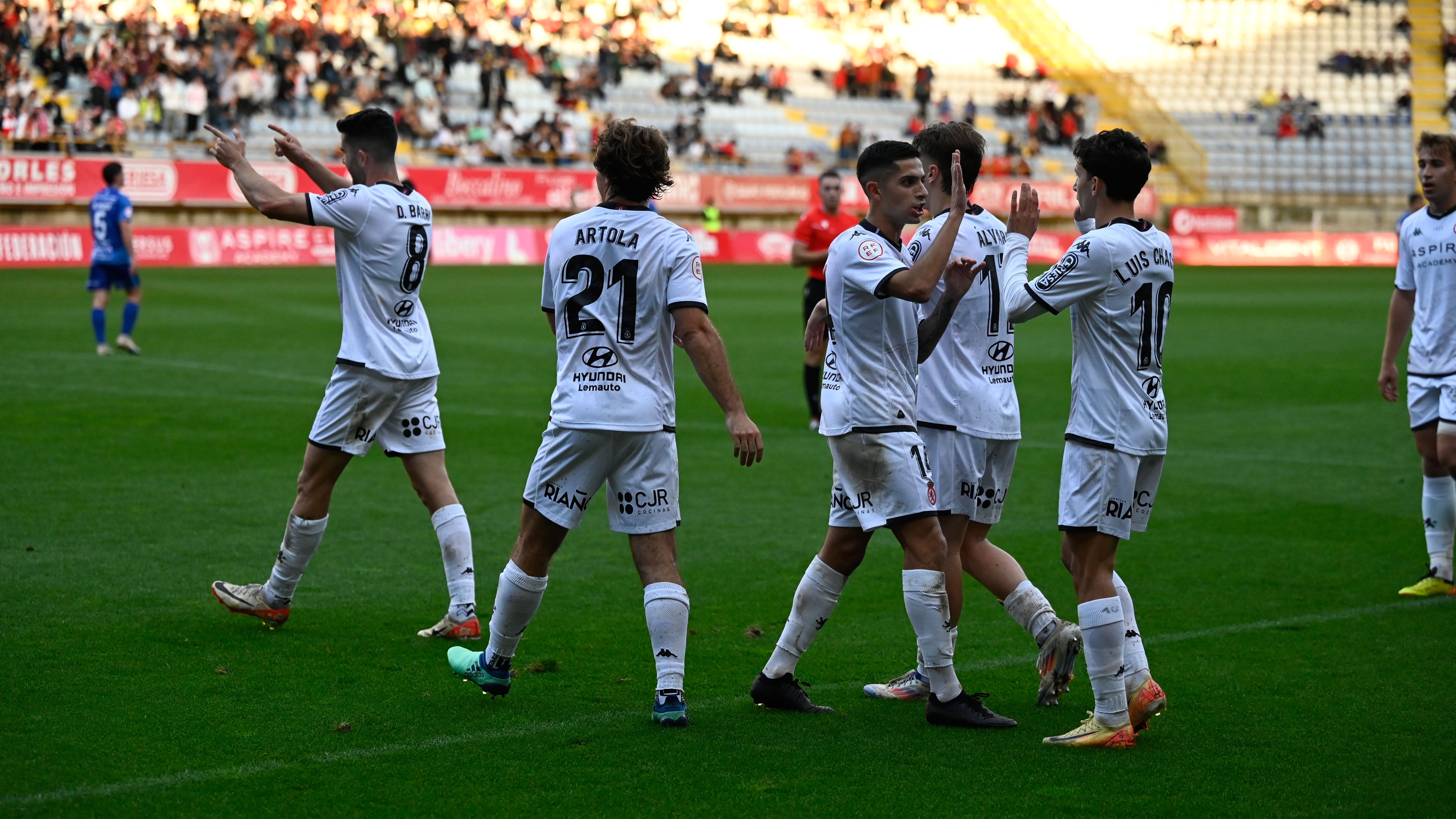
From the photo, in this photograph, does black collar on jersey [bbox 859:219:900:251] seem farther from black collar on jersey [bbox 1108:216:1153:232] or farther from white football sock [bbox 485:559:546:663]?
white football sock [bbox 485:559:546:663]

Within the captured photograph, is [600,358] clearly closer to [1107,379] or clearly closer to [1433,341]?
[1107,379]

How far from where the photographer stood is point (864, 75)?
155 ft

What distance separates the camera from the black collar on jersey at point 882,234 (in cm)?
532

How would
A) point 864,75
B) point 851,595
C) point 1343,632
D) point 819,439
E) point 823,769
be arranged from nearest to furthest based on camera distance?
point 823,769
point 1343,632
point 851,595
point 819,439
point 864,75

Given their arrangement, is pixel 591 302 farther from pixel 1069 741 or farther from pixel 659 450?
pixel 1069 741

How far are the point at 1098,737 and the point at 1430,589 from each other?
3.55 metres

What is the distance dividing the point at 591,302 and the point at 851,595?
3037 mm

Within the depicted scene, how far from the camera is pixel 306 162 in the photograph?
606 centimetres

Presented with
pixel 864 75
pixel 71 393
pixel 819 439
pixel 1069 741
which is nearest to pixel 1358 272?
pixel 864 75

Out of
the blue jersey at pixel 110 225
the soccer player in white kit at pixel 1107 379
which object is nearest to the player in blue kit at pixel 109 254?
the blue jersey at pixel 110 225

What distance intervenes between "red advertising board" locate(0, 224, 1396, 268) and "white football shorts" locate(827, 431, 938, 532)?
1990 cm

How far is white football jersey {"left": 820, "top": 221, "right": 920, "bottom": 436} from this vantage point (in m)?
5.24

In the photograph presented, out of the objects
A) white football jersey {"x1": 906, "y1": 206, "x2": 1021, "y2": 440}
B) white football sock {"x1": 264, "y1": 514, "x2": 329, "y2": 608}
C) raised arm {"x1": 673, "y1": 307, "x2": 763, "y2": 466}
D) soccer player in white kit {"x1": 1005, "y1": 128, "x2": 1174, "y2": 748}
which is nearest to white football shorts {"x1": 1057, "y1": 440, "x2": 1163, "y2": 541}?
soccer player in white kit {"x1": 1005, "y1": 128, "x2": 1174, "y2": 748}

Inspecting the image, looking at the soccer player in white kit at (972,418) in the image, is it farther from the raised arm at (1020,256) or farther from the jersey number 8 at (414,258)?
the jersey number 8 at (414,258)
